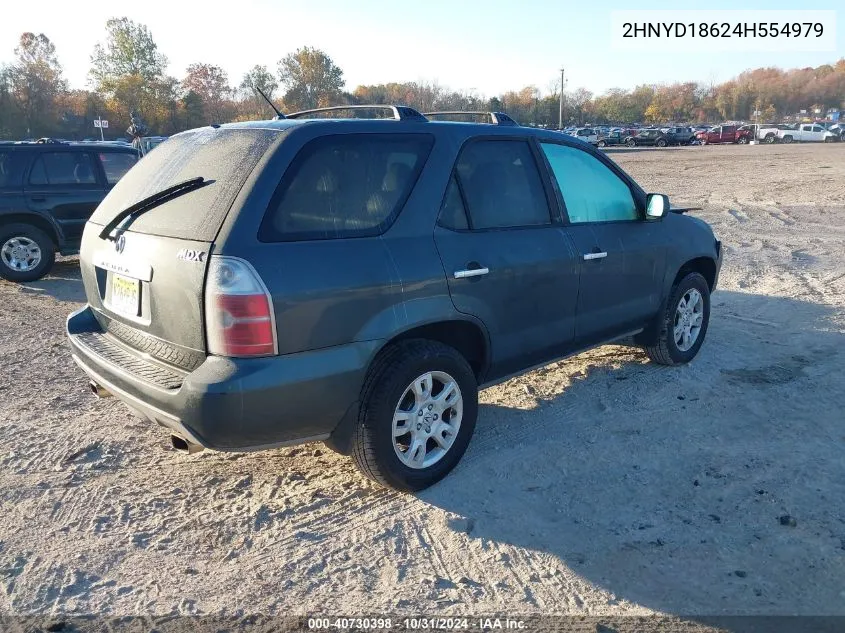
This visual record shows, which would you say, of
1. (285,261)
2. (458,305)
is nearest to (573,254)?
(458,305)

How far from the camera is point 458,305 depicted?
3.46 metres

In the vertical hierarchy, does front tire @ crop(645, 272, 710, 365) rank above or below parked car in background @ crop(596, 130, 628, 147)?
below

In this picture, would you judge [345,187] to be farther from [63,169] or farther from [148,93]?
[148,93]

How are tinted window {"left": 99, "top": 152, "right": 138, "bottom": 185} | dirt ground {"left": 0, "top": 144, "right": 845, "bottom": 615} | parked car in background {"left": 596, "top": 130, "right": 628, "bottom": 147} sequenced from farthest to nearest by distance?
parked car in background {"left": 596, "top": 130, "right": 628, "bottom": 147}
tinted window {"left": 99, "top": 152, "right": 138, "bottom": 185}
dirt ground {"left": 0, "top": 144, "right": 845, "bottom": 615}

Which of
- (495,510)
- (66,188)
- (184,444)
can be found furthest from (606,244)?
(66,188)

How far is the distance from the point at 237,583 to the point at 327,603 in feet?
1.35

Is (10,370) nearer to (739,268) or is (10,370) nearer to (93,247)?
(93,247)

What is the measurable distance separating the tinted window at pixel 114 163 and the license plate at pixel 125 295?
6.26 m

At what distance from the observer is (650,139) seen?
54094mm

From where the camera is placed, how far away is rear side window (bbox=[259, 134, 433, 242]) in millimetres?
2963

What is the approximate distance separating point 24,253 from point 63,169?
1.20 metres

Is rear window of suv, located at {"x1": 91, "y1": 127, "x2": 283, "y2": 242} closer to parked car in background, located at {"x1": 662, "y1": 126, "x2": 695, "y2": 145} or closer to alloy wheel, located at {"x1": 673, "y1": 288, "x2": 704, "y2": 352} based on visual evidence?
alloy wheel, located at {"x1": 673, "y1": 288, "x2": 704, "y2": 352}

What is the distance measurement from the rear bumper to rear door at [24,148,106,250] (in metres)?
6.40

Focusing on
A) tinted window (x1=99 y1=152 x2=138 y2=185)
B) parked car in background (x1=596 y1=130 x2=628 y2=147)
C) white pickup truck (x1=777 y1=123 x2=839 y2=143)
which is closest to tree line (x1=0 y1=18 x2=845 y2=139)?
parked car in background (x1=596 y1=130 x2=628 y2=147)
